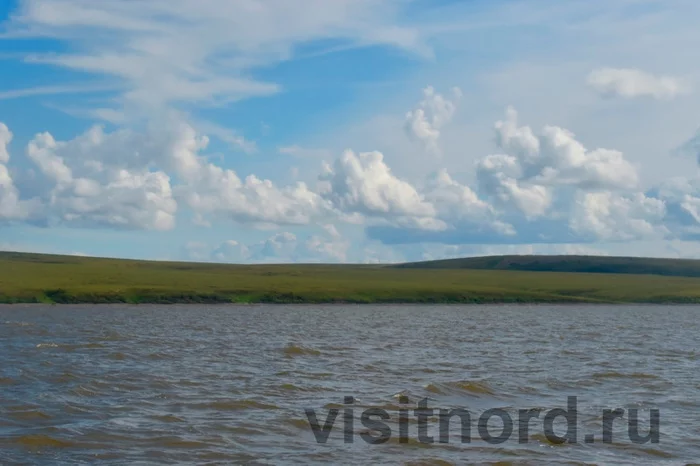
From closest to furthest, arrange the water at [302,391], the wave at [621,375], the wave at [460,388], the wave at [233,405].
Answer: the water at [302,391]
the wave at [233,405]
the wave at [460,388]
the wave at [621,375]

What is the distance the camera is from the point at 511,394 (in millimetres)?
30500

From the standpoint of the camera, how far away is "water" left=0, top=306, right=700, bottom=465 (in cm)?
2103

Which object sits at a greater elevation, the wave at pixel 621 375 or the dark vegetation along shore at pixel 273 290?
the dark vegetation along shore at pixel 273 290

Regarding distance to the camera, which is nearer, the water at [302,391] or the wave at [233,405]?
the water at [302,391]

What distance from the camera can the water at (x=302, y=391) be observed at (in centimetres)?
2103

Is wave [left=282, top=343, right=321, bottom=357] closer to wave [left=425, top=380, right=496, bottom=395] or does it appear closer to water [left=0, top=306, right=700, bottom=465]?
water [left=0, top=306, right=700, bottom=465]

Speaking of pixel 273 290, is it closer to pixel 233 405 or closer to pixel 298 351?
pixel 298 351

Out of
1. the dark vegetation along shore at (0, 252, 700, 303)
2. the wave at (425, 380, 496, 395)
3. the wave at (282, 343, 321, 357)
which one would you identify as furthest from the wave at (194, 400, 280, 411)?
the dark vegetation along shore at (0, 252, 700, 303)

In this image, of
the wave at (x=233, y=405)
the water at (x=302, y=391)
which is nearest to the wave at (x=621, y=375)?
the water at (x=302, y=391)

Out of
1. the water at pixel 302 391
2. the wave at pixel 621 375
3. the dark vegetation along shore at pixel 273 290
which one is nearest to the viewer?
the water at pixel 302 391

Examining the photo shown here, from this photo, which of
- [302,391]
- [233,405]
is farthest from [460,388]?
[233,405]

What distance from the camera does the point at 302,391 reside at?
30.1m

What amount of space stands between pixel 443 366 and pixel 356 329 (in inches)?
1101

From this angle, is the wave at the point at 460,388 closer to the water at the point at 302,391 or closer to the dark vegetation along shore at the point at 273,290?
the water at the point at 302,391
